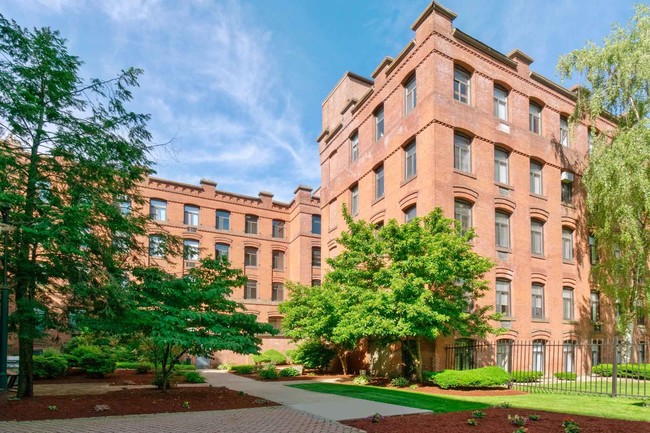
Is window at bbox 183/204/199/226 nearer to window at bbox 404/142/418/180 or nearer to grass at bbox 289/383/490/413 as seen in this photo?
window at bbox 404/142/418/180

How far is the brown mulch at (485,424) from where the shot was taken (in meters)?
8.36

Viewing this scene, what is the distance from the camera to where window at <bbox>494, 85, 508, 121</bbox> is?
2270 centimetres

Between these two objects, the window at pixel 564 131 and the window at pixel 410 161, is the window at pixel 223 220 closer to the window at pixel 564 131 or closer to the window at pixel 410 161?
the window at pixel 410 161

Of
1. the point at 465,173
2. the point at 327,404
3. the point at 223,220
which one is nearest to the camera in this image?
the point at 327,404

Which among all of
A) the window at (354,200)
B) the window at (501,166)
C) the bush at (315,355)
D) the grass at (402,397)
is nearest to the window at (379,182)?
the window at (354,200)

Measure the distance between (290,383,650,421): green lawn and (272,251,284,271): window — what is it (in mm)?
23844

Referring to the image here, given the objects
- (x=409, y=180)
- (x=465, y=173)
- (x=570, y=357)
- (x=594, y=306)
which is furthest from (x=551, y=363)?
(x=409, y=180)

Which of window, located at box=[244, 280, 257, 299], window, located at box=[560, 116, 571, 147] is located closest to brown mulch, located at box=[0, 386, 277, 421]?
window, located at box=[560, 116, 571, 147]

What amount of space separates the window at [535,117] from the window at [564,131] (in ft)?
6.37

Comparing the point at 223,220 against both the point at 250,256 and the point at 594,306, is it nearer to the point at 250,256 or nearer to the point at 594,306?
the point at 250,256

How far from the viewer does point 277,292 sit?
38.4 meters

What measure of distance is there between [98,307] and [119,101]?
5781 millimetres

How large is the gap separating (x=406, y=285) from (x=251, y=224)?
2554 cm

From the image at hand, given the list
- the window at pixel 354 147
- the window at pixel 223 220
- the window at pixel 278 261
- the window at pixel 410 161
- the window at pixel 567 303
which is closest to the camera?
the window at pixel 410 161
